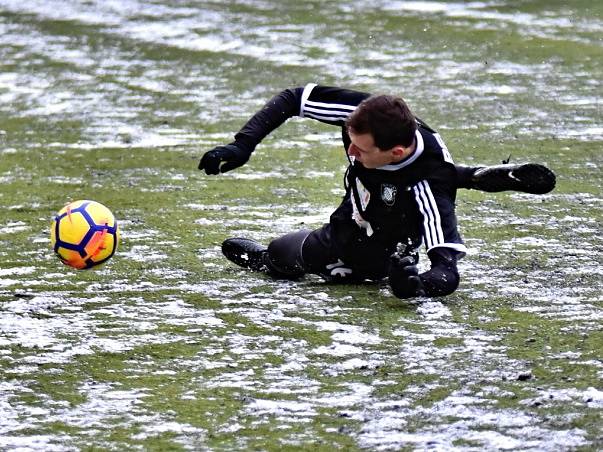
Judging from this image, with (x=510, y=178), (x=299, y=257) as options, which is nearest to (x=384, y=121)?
(x=510, y=178)

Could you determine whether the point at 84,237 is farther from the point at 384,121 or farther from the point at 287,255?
the point at 384,121

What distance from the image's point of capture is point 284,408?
13.5 ft

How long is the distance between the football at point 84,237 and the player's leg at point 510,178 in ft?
5.55

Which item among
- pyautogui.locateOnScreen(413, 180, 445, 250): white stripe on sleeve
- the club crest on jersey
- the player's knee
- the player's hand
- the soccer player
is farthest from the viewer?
the player's knee

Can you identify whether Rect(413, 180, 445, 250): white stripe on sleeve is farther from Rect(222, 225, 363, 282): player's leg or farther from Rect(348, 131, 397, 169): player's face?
Rect(222, 225, 363, 282): player's leg

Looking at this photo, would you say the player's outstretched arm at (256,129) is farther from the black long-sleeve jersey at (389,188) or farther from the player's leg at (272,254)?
the player's leg at (272,254)

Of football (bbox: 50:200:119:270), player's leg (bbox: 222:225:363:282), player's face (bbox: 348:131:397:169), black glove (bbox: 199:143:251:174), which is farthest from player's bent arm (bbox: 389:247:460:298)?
football (bbox: 50:200:119:270)

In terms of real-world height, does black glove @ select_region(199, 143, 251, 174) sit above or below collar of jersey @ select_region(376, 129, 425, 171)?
below

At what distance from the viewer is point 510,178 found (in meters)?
5.29

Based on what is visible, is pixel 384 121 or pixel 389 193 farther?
pixel 389 193

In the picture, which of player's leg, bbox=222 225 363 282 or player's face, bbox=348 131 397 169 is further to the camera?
player's leg, bbox=222 225 363 282

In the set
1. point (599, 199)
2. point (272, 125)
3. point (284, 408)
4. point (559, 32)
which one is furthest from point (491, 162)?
point (559, 32)

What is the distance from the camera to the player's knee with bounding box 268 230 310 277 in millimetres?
5758

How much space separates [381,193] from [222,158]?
739mm
